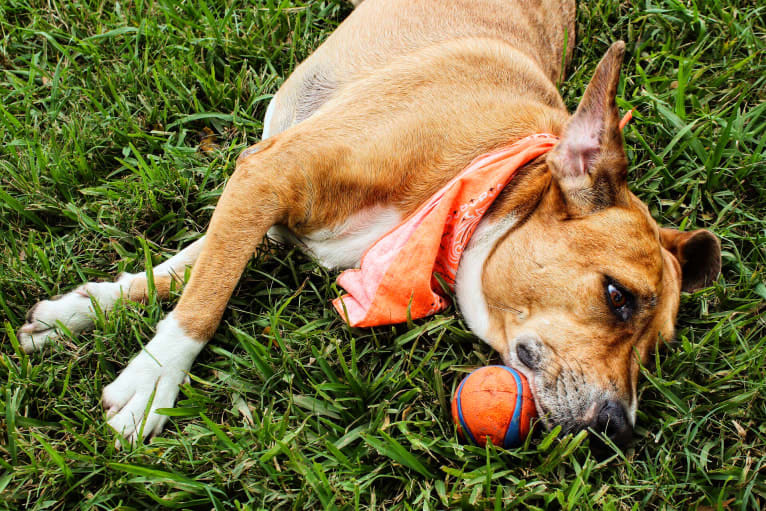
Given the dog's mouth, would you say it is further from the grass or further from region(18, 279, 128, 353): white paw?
region(18, 279, 128, 353): white paw

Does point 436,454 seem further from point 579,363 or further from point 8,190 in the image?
point 8,190

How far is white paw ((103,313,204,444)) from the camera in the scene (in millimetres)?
3340

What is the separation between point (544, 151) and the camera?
149 inches

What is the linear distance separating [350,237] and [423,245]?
0.54 m

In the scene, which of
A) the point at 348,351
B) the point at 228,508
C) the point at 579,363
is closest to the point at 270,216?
the point at 348,351

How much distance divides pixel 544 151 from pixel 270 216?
1645 mm

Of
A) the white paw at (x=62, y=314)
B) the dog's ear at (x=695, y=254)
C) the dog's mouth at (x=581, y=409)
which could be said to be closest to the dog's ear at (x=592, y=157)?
the dog's ear at (x=695, y=254)

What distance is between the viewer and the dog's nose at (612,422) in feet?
10.7

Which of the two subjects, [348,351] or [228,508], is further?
[348,351]

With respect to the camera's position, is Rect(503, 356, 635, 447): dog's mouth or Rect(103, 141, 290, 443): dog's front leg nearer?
Rect(503, 356, 635, 447): dog's mouth

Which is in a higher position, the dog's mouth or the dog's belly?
the dog's belly

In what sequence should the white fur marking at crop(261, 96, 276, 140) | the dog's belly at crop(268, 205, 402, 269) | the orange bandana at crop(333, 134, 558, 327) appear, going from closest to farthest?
the orange bandana at crop(333, 134, 558, 327) → the dog's belly at crop(268, 205, 402, 269) → the white fur marking at crop(261, 96, 276, 140)

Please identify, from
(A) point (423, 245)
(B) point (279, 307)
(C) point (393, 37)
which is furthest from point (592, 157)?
(B) point (279, 307)

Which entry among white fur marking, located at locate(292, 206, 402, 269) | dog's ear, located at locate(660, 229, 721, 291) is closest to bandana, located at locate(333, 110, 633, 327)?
white fur marking, located at locate(292, 206, 402, 269)
